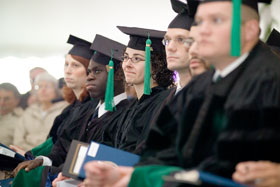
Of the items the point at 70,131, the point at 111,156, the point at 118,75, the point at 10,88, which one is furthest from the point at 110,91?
the point at 10,88

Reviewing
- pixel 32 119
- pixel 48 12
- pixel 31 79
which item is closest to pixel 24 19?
pixel 48 12

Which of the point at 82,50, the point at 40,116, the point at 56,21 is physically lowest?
the point at 40,116

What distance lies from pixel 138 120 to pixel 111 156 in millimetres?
815

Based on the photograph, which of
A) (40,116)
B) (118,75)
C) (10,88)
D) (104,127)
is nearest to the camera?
(104,127)

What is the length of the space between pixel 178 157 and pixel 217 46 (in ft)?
1.75

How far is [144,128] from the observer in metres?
3.60

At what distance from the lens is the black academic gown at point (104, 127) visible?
14.0ft

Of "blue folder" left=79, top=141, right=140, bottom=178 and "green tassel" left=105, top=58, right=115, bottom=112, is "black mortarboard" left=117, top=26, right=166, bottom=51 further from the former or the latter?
"blue folder" left=79, top=141, right=140, bottom=178

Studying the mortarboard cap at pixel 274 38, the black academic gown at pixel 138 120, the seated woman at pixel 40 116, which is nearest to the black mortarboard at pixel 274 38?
the mortarboard cap at pixel 274 38

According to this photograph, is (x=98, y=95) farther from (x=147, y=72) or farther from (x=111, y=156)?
(x=111, y=156)

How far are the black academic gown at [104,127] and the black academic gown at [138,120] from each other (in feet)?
0.62

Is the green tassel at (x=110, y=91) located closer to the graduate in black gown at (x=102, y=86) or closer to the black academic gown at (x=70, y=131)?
the graduate in black gown at (x=102, y=86)

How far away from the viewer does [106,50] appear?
4898 millimetres

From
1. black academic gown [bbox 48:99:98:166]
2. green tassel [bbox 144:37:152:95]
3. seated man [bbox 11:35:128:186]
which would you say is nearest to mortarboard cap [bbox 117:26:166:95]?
green tassel [bbox 144:37:152:95]
